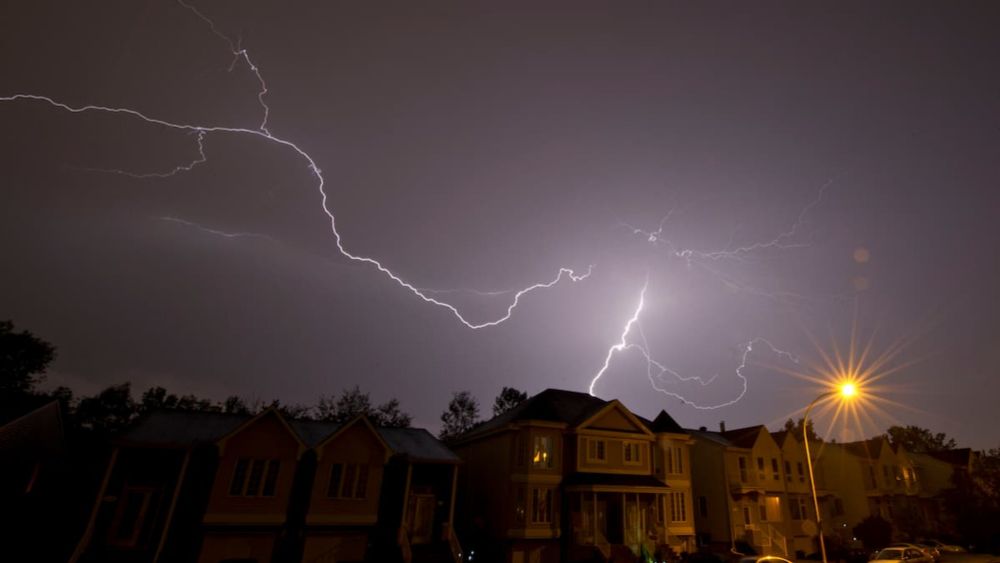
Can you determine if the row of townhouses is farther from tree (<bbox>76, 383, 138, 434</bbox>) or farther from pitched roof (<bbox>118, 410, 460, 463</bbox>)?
tree (<bbox>76, 383, 138, 434</bbox>)

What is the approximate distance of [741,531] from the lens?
108 ft

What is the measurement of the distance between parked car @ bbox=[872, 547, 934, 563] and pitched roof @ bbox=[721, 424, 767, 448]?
11388 millimetres

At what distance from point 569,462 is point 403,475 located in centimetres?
998

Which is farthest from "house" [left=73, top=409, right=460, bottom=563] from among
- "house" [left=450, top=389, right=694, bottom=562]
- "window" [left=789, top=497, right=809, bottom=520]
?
"window" [left=789, top=497, right=809, bottom=520]

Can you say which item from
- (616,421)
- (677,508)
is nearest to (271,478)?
(616,421)

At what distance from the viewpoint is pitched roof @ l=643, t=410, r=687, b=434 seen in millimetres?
33200

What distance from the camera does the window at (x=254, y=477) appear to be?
21.3 metres

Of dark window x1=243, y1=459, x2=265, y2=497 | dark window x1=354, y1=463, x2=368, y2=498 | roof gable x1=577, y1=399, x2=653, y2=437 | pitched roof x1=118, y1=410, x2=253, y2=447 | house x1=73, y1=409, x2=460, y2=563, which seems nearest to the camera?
house x1=73, y1=409, x2=460, y2=563

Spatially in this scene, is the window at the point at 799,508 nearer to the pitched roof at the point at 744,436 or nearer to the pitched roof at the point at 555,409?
the pitched roof at the point at 744,436

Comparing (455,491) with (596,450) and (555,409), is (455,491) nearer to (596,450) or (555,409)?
(555,409)

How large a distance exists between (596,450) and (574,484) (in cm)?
307

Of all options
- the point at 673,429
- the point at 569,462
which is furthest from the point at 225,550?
the point at 673,429

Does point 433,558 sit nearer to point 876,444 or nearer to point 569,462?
point 569,462

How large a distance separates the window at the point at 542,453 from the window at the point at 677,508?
9038 millimetres
